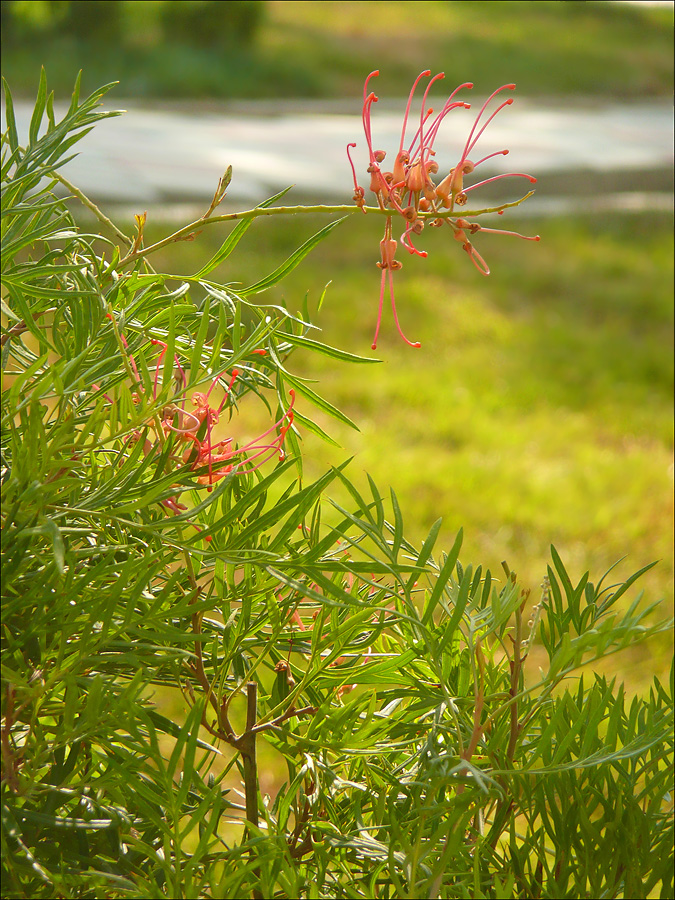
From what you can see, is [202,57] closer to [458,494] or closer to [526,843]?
[458,494]

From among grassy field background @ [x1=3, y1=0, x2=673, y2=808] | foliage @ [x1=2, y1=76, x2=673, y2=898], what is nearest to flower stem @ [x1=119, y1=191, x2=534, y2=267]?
Result: foliage @ [x1=2, y1=76, x2=673, y2=898]

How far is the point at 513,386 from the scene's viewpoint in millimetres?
2482

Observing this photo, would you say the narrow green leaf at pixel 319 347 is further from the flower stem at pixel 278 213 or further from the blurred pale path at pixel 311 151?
the blurred pale path at pixel 311 151

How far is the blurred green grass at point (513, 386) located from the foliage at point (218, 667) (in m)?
0.99

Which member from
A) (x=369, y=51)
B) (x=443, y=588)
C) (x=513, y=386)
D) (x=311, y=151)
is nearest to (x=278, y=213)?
(x=443, y=588)

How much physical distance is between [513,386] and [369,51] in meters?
5.86

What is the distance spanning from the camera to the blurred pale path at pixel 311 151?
4.00m

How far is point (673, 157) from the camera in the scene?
506cm

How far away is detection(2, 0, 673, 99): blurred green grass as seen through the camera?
6328 millimetres

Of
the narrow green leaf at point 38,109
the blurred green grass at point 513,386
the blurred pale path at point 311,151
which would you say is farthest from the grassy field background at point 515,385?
the narrow green leaf at point 38,109

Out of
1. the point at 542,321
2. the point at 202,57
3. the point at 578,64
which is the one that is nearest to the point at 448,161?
the point at 542,321

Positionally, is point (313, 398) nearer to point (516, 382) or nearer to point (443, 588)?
point (443, 588)

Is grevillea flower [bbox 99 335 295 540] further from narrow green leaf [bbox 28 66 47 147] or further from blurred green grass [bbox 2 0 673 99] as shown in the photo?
blurred green grass [bbox 2 0 673 99]

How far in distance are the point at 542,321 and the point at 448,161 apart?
1981 millimetres
